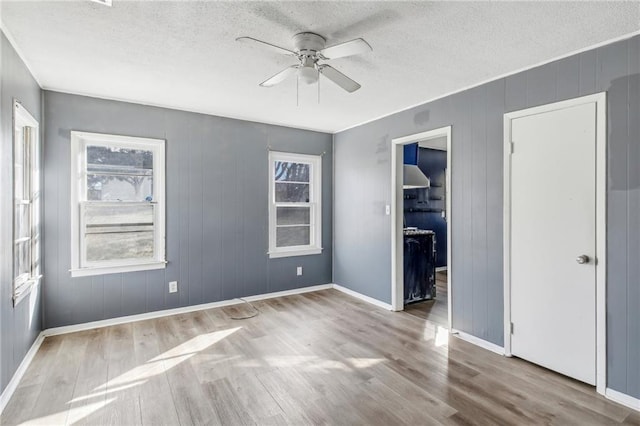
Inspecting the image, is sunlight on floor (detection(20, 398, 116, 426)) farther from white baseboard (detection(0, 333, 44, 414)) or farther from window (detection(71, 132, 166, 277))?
window (detection(71, 132, 166, 277))

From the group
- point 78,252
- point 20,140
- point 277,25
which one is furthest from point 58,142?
point 277,25

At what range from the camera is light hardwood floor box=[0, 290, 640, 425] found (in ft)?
6.95

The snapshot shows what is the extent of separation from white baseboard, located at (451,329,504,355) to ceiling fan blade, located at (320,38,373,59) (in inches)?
110

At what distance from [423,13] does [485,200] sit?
1.86m

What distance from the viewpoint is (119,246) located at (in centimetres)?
380

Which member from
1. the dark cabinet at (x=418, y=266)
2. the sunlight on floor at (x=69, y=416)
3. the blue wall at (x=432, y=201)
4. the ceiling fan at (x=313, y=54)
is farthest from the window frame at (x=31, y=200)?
the blue wall at (x=432, y=201)

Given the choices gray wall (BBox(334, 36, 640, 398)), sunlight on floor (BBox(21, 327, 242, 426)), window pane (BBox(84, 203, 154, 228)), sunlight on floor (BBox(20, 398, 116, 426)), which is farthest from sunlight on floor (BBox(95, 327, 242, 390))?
gray wall (BBox(334, 36, 640, 398))

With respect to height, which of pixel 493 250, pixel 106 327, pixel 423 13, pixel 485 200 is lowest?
pixel 106 327

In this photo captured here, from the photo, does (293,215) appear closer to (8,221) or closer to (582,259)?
(8,221)

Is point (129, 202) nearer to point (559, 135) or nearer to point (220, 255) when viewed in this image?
point (220, 255)

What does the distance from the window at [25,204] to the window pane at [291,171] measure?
8.95ft

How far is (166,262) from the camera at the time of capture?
3988mm

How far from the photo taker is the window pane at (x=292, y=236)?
16.2 ft

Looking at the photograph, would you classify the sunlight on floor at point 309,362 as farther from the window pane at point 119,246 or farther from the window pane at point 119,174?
the window pane at point 119,174
